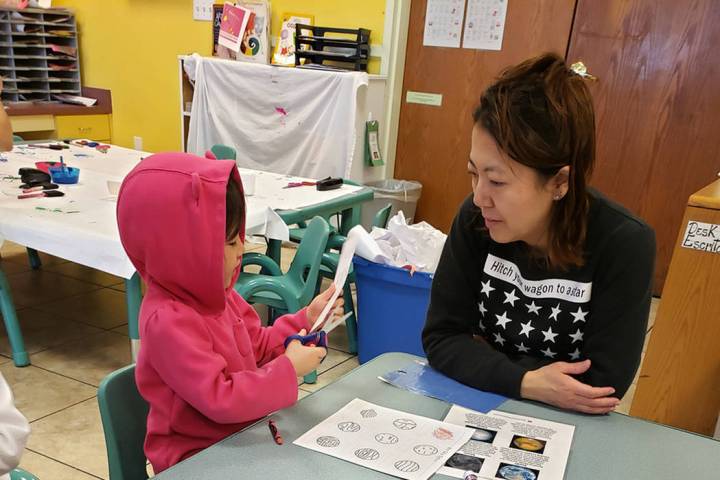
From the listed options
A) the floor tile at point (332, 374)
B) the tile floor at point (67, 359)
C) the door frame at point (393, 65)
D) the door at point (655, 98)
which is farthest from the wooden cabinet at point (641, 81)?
the floor tile at point (332, 374)

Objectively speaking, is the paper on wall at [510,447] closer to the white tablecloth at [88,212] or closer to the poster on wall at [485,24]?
the white tablecloth at [88,212]

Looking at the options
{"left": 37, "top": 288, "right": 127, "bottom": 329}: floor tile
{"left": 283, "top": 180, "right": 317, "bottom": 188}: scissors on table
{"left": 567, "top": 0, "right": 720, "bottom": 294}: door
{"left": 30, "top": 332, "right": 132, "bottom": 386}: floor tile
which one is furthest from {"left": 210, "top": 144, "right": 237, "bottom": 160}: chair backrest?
{"left": 567, "top": 0, "right": 720, "bottom": 294}: door

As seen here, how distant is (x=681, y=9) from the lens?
10.6ft

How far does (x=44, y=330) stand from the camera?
2676mm

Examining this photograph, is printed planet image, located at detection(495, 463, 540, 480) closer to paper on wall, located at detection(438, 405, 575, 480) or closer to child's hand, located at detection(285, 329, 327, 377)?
paper on wall, located at detection(438, 405, 575, 480)

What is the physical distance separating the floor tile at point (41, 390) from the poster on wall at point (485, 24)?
9.56 ft

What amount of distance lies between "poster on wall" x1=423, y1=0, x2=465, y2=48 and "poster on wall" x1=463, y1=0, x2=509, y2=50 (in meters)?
0.06

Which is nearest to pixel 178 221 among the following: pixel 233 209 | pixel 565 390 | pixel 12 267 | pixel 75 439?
pixel 233 209

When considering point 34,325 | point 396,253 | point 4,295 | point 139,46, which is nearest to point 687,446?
point 396,253

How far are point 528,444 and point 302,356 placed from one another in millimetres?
398

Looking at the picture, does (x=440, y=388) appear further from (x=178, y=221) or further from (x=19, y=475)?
(x=19, y=475)

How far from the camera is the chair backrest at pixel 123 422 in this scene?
1027 millimetres

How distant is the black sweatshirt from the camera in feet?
3.59

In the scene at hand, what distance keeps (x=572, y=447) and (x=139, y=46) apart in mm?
4950
